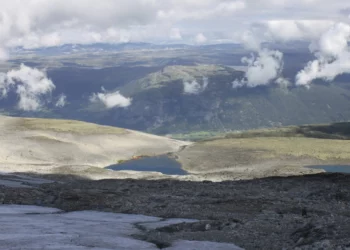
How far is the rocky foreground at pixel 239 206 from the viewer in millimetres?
24641

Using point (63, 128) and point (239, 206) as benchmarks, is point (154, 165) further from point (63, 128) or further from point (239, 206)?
point (239, 206)

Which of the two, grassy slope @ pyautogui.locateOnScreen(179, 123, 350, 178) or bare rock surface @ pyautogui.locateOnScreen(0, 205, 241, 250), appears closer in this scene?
bare rock surface @ pyautogui.locateOnScreen(0, 205, 241, 250)

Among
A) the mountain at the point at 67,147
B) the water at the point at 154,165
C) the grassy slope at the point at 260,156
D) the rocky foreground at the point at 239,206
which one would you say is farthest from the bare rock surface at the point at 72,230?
the water at the point at 154,165

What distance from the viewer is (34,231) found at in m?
25.5

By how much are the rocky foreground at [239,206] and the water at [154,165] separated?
44441mm

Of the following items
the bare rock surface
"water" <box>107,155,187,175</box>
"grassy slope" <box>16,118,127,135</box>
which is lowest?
the bare rock surface

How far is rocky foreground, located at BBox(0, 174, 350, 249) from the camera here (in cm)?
2464

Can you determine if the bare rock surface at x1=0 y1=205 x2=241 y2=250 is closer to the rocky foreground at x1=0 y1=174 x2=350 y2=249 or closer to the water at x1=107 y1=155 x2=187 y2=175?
the rocky foreground at x1=0 y1=174 x2=350 y2=249

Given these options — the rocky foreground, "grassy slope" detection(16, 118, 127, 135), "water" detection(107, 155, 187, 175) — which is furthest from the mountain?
the rocky foreground

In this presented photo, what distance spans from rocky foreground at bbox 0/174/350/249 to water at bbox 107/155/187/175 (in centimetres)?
4444

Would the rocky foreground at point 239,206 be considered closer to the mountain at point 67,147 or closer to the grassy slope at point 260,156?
the mountain at point 67,147

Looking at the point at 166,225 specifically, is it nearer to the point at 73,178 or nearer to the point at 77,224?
the point at 77,224

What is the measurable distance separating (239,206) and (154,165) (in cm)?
7486

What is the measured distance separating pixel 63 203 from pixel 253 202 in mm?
14650
